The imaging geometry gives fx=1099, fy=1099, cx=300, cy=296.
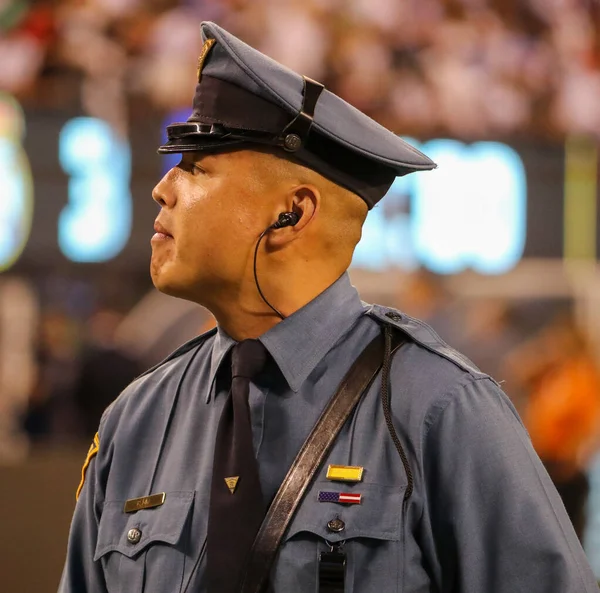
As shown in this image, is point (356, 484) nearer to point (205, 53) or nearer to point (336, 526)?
point (336, 526)

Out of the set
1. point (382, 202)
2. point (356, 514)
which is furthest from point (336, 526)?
point (382, 202)

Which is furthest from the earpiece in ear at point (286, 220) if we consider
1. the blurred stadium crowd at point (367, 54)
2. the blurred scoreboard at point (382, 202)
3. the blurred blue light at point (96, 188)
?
the blurred stadium crowd at point (367, 54)

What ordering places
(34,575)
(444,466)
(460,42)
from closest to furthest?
(444,466), (34,575), (460,42)

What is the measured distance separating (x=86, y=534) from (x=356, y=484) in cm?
50

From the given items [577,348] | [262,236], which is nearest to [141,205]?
[577,348]

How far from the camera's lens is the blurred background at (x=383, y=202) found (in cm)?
673

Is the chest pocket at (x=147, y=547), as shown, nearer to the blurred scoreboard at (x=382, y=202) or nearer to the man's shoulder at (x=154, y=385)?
the man's shoulder at (x=154, y=385)

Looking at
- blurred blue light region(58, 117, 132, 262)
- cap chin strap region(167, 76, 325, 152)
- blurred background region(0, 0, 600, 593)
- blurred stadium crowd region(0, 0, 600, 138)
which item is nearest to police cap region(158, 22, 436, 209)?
cap chin strap region(167, 76, 325, 152)

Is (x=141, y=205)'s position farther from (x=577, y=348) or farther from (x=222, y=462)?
(x=222, y=462)

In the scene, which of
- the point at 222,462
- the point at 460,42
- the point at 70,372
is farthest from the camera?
the point at 460,42

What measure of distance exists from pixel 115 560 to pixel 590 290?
6.27 m

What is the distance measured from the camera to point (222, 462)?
1.64 meters

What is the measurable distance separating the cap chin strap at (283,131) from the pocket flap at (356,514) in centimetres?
53

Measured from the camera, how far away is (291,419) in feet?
5.44
